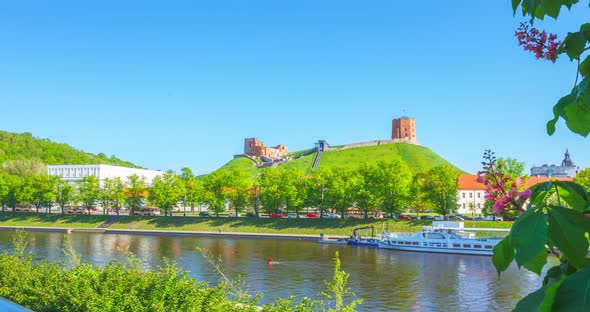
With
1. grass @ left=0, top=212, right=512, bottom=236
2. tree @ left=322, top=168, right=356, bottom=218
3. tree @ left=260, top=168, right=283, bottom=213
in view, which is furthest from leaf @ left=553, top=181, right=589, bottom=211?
tree @ left=260, top=168, right=283, bottom=213

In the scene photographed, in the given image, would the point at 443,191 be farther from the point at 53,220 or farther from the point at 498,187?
the point at 498,187

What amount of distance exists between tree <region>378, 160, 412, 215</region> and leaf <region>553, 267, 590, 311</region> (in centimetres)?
7995

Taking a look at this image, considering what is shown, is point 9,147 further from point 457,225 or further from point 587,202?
point 587,202

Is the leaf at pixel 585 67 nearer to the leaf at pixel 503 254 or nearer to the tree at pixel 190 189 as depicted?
the leaf at pixel 503 254

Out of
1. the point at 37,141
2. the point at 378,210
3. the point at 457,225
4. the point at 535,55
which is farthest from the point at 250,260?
the point at 37,141

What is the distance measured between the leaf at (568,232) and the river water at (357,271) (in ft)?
67.7

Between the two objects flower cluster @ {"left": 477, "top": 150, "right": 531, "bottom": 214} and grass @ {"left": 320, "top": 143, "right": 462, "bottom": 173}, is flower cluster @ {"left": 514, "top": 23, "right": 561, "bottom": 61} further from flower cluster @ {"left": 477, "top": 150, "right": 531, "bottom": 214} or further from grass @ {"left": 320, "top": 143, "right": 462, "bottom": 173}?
grass @ {"left": 320, "top": 143, "right": 462, "bottom": 173}

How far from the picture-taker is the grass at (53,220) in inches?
3527

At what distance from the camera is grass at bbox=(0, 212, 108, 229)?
89.6 metres

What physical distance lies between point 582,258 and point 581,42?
1.27 meters

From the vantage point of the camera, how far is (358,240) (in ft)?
215

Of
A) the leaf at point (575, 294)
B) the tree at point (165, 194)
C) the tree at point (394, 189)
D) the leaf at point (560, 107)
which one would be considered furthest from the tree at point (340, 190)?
the leaf at point (575, 294)

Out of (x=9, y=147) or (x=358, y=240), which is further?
(x=9, y=147)

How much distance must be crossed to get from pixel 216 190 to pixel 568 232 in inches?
3740
